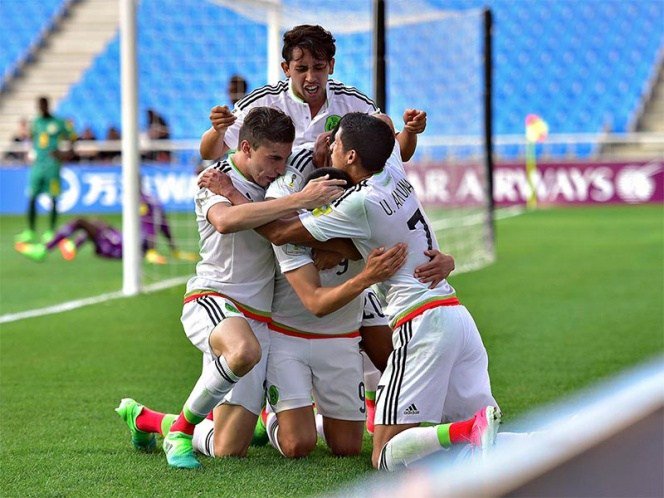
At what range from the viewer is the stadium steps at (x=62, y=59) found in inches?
1033

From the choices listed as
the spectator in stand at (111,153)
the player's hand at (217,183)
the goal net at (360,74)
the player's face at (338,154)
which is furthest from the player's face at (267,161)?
the spectator in stand at (111,153)

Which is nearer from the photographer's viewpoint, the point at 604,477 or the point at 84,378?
the point at 604,477

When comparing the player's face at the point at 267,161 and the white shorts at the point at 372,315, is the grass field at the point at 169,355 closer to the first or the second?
the white shorts at the point at 372,315

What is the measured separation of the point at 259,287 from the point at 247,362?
515mm

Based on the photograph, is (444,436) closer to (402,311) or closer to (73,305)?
(402,311)

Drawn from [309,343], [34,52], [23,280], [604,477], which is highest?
[34,52]

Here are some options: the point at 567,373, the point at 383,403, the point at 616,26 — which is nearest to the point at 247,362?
the point at 383,403

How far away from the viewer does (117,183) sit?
72.7 feet

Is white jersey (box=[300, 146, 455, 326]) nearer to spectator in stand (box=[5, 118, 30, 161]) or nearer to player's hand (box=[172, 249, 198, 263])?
player's hand (box=[172, 249, 198, 263])

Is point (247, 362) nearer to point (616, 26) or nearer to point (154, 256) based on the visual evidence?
point (154, 256)

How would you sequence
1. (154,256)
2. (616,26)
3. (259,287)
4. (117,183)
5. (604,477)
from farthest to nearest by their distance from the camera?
1. (616,26)
2. (117,183)
3. (154,256)
4. (259,287)
5. (604,477)

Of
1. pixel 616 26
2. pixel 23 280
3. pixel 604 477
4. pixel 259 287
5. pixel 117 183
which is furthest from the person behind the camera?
pixel 616 26

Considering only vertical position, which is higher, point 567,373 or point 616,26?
point 616,26

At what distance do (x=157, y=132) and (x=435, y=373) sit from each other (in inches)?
470
